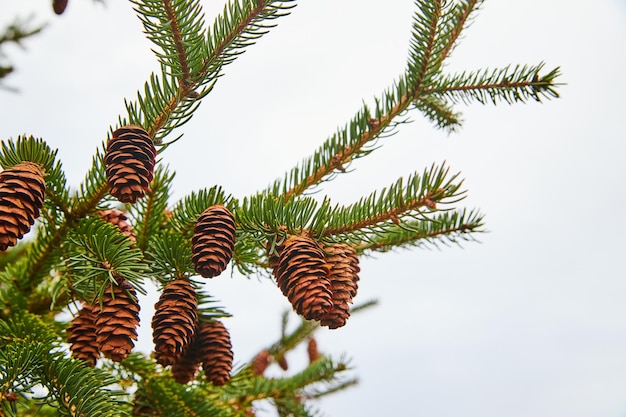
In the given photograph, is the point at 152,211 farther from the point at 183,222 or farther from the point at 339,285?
the point at 339,285

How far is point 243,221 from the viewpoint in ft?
2.90

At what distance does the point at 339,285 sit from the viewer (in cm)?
82

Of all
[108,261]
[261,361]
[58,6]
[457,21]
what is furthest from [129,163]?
[261,361]

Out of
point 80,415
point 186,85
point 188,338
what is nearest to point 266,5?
point 186,85

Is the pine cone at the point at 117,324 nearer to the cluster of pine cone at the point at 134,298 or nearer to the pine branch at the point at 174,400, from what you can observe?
the cluster of pine cone at the point at 134,298

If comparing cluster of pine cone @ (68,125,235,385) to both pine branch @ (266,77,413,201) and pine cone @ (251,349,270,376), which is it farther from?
pine cone @ (251,349,270,376)

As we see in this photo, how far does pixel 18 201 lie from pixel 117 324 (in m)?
0.21

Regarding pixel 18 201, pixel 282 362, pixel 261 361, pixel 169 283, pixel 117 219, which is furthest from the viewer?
pixel 282 362

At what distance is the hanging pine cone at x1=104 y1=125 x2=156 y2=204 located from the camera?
75 centimetres

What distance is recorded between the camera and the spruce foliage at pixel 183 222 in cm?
78

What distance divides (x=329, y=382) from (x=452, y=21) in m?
1.07

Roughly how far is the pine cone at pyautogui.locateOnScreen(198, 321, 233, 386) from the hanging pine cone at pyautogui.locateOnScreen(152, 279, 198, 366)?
13 centimetres

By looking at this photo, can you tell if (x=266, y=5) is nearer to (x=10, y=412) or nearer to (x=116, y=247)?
(x=116, y=247)

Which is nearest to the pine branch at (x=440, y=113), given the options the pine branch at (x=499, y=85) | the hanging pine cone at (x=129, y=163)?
the pine branch at (x=499, y=85)
